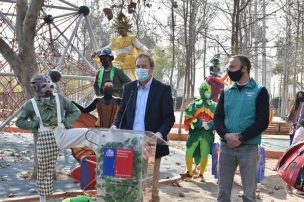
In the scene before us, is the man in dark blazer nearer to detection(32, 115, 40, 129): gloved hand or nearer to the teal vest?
the teal vest

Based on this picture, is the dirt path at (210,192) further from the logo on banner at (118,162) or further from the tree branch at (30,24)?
the tree branch at (30,24)

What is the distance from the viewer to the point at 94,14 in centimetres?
2844

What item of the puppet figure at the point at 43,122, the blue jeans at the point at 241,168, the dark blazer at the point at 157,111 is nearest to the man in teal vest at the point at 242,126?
the blue jeans at the point at 241,168

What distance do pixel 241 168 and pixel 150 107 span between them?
3.35 feet

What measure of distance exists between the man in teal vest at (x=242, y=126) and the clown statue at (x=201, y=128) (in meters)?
3.29


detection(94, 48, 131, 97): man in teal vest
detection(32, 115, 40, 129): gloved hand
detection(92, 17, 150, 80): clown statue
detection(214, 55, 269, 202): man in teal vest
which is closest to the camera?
detection(214, 55, 269, 202): man in teal vest

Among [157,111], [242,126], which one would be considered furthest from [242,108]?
[157,111]

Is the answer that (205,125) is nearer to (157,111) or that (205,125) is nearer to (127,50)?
(157,111)

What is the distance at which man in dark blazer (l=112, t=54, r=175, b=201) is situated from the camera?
458 cm

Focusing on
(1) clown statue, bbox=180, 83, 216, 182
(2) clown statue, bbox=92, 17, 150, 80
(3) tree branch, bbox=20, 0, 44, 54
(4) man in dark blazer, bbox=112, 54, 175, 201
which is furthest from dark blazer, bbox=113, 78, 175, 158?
(2) clown statue, bbox=92, 17, 150, 80

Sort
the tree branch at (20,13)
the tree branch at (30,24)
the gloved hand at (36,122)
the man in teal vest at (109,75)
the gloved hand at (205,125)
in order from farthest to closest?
the gloved hand at (205,125)
the tree branch at (20,13)
the man in teal vest at (109,75)
the tree branch at (30,24)
the gloved hand at (36,122)

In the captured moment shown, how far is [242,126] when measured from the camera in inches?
176

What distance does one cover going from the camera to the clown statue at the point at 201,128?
26.2 ft

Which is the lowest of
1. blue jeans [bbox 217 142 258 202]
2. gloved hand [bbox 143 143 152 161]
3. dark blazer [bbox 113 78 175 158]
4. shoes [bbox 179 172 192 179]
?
shoes [bbox 179 172 192 179]
